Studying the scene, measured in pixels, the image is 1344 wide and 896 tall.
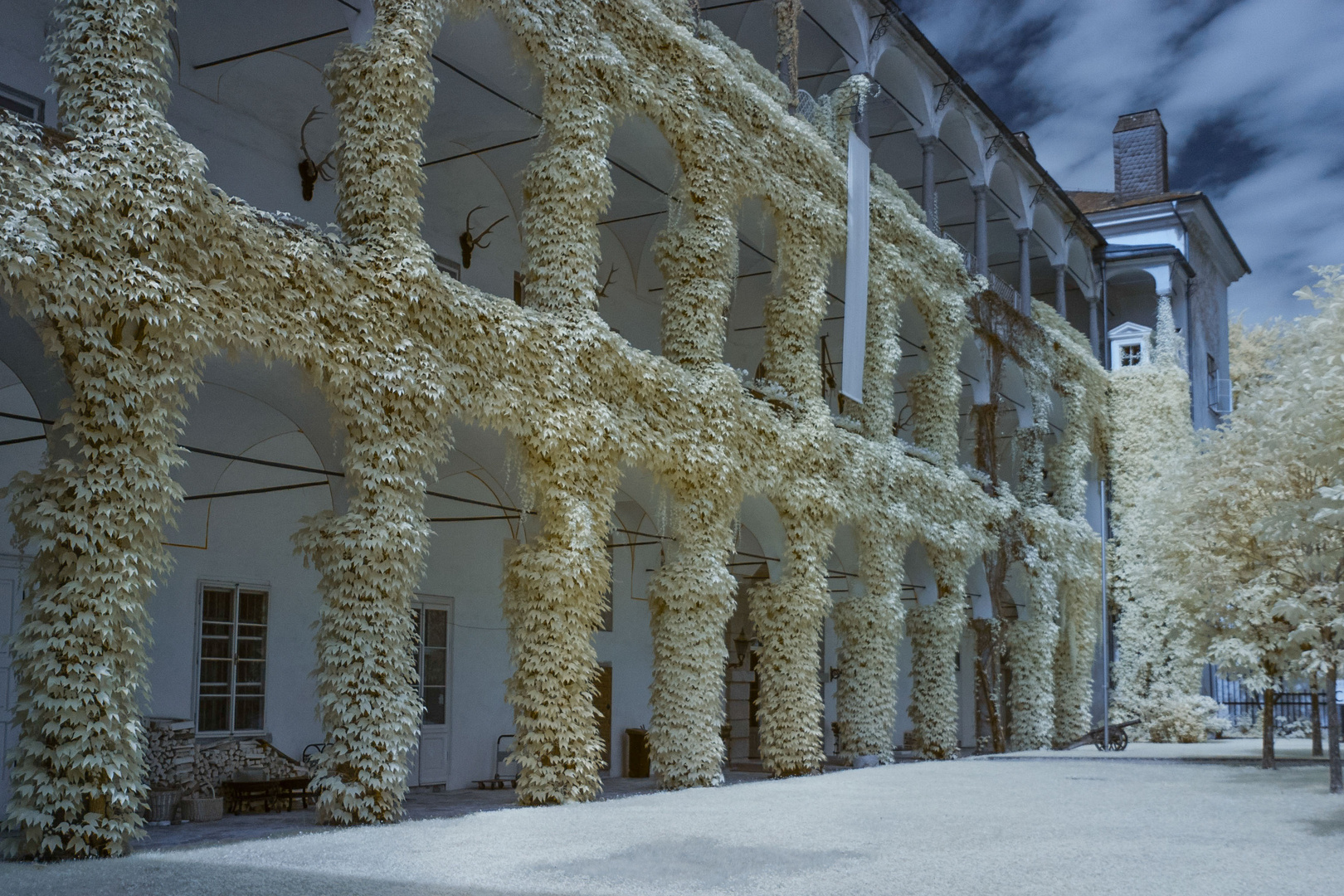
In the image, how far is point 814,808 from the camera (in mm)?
12469

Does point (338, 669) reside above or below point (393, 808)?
above

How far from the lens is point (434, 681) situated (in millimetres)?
16906

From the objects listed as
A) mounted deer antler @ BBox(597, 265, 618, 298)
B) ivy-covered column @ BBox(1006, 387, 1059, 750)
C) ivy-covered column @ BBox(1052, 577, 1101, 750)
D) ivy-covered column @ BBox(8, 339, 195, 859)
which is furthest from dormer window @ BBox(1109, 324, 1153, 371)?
ivy-covered column @ BBox(8, 339, 195, 859)

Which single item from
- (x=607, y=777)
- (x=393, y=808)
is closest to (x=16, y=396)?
(x=393, y=808)

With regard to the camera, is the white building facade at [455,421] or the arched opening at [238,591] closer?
the white building facade at [455,421]

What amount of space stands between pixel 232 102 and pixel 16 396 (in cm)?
405

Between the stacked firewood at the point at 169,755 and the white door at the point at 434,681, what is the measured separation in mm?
3966

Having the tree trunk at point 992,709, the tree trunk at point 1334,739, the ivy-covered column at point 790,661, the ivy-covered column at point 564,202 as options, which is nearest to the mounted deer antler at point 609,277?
the ivy-covered column at point 790,661

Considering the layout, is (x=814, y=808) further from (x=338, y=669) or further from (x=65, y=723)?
(x=65, y=723)

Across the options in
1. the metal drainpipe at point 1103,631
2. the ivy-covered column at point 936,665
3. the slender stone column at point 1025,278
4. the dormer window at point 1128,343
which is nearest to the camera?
the ivy-covered column at point 936,665

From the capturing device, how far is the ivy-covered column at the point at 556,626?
1253 centimetres

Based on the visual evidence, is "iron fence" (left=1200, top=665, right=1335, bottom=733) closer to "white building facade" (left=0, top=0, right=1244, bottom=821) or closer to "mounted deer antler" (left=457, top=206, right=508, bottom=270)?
"white building facade" (left=0, top=0, right=1244, bottom=821)

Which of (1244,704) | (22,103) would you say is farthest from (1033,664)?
(22,103)

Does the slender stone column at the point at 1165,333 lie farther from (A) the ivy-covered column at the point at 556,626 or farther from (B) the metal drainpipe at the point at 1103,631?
(A) the ivy-covered column at the point at 556,626
